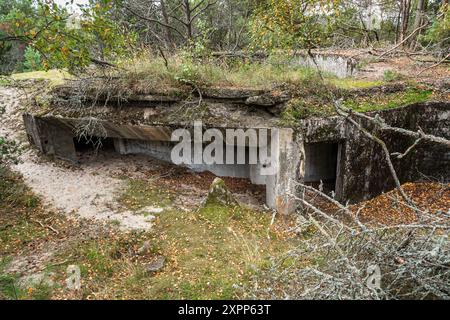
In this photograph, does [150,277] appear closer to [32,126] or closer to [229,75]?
[229,75]

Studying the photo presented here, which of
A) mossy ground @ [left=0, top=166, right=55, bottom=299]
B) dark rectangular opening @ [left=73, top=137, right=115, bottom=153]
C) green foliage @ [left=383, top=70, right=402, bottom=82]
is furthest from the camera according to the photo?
dark rectangular opening @ [left=73, top=137, right=115, bottom=153]

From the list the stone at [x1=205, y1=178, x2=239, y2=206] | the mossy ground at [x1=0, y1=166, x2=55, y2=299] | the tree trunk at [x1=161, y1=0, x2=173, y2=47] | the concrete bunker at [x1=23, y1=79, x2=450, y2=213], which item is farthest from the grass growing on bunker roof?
the tree trunk at [x1=161, y1=0, x2=173, y2=47]

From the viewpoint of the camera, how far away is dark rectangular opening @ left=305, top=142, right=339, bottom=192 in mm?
9664

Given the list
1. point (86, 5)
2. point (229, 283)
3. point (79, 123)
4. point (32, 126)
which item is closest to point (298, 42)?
point (86, 5)

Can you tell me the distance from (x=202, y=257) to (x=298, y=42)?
6.43 metres

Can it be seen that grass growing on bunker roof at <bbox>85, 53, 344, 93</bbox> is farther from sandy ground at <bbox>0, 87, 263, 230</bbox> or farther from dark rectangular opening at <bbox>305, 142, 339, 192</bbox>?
sandy ground at <bbox>0, 87, 263, 230</bbox>

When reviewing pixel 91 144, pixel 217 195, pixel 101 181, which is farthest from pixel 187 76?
pixel 91 144

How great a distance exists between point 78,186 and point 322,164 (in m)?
6.51

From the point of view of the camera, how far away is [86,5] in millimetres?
6145

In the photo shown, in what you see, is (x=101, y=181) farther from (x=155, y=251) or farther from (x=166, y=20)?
(x=166, y=20)

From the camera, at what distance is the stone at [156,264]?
18.6ft

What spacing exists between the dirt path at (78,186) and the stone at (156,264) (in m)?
1.28

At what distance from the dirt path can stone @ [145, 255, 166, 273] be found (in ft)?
4.21

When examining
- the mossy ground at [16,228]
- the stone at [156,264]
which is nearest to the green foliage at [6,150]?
the mossy ground at [16,228]
